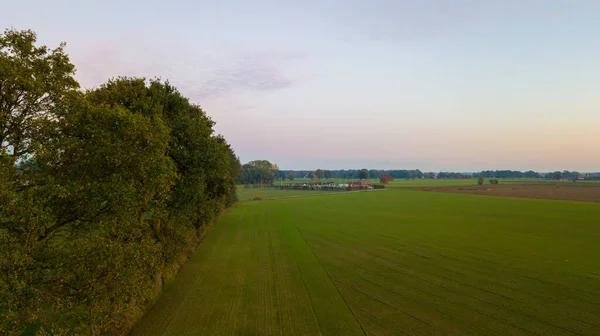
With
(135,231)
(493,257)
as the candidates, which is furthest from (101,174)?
(493,257)

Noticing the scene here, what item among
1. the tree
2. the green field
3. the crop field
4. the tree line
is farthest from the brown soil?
the tree

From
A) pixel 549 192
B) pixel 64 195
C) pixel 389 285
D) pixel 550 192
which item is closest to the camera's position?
pixel 64 195

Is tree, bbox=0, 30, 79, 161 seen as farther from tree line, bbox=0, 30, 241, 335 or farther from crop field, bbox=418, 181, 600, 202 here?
crop field, bbox=418, 181, 600, 202

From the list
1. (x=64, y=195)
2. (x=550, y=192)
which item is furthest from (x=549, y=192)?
(x=64, y=195)

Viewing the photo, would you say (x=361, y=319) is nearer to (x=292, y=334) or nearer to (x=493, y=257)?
(x=292, y=334)

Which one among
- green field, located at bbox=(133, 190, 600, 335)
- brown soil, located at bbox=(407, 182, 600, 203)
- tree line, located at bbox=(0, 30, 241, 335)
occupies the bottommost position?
green field, located at bbox=(133, 190, 600, 335)

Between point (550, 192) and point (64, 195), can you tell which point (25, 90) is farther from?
point (550, 192)

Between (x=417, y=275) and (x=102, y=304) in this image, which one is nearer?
(x=102, y=304)

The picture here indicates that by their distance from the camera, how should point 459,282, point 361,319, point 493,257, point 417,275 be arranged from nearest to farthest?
point 361,319
point 459,282
point 417,275
point 493,257
